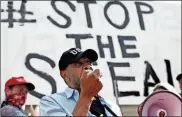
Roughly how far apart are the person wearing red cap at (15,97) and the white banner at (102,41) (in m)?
1.30

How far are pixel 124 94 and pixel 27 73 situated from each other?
0.98 metres

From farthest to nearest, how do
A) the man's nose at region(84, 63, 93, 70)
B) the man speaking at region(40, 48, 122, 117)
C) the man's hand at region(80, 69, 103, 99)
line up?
the man speaking at region(40, 48, 122, 117)
the man's nose at region(84, 63, 93, 70)
the man's hand at region(80, 69, 103, 99)

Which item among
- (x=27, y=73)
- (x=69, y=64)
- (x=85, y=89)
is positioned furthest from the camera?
(x=27, y=73)

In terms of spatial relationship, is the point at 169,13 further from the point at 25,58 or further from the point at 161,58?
the point at 25,58

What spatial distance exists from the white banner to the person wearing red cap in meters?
1.30

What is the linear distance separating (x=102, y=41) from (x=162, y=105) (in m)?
2.29

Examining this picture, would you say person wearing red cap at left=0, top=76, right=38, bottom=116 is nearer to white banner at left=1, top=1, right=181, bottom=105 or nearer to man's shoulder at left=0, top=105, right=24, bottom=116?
man's shoulder at left=0, top=105, right=24, bottom=116

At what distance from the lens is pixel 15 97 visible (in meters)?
3.12

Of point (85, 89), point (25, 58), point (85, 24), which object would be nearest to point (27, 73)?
point (25, 58)

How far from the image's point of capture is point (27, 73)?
482 centimetres

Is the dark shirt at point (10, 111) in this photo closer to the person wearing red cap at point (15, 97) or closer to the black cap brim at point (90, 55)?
the person wearing red cap at point (15, 97)

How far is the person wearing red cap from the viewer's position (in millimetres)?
2773

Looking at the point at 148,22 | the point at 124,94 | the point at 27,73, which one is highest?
the point at 148,22

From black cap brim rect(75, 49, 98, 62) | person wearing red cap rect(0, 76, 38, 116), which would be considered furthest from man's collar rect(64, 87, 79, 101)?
person wearing red cap rect(0, 76, 38, 116)
